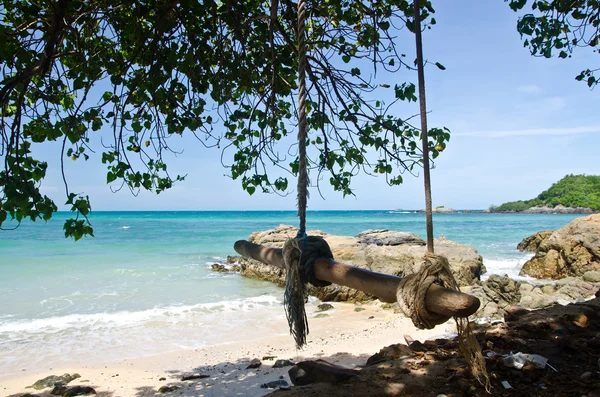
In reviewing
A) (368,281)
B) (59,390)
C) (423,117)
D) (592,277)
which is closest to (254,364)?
(59,390)

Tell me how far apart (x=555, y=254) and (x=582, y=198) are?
66.6 m

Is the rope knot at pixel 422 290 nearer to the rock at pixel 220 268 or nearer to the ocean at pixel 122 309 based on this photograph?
the ocean at pixel 122 309

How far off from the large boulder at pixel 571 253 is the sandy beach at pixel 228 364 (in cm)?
622

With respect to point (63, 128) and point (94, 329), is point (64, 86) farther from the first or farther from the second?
point (94, 329)

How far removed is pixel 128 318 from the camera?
827cm

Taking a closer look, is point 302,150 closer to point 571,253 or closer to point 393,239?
point 571,253

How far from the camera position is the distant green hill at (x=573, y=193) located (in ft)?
211

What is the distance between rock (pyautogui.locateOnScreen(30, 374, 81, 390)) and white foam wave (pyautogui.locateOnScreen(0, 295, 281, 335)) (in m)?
2.62

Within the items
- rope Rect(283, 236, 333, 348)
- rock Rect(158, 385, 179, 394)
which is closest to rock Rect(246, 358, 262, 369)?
rock Rect(158, 385, 179, 394)

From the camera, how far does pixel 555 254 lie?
11.2 meters

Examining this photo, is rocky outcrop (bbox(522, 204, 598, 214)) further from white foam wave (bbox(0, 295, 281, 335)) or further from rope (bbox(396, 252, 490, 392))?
rope (bbox(396, 252, 490, 392))

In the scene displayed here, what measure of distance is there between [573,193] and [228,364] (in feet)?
254

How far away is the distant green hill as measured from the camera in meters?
64.2

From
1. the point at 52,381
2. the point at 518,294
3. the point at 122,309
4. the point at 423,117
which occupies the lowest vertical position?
the point at 122,309
